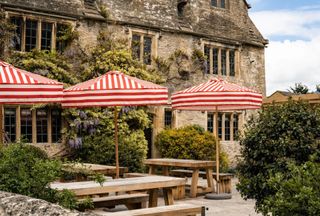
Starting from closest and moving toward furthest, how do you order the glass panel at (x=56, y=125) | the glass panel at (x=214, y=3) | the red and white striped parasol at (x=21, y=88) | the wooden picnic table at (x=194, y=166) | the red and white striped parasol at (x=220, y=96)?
the red and white striped parasol at (x=21, y=88)
the red and white striped parasol at (x=220, y=96)
the wooden picnic table at (x=194, y=166)
the glass panel at (x=56, y=125)
the glass panel at (x=214, y=3)

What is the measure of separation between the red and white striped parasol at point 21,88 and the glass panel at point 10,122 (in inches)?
278

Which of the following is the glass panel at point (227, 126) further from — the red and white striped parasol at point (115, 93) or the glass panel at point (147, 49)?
the red and white striped parasol at point (115, 93)

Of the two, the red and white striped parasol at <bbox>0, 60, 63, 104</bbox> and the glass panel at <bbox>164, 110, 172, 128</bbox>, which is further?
the glass panel at <bbox>164, 110, 172, 128</bbox>

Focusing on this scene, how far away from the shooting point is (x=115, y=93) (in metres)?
8.55

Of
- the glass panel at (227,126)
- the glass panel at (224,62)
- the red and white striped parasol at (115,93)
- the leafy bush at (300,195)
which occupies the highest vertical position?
the glass panel at (224,62)

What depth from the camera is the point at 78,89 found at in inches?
350

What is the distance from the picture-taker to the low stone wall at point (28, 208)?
346 cm

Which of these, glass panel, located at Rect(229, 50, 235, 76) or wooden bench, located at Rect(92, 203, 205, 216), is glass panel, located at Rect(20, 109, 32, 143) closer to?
wooden bench, located at Rect(92, 203, 205, 216)

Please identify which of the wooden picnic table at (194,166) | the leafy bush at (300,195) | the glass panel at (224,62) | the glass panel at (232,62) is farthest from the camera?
the glass panel at (232,62)

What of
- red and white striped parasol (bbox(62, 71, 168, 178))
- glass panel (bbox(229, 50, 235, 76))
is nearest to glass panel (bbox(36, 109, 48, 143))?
red and white striped parasol (bbox(62, 71, 168, 178))

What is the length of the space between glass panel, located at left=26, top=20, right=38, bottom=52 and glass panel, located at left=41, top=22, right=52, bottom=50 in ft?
0.84

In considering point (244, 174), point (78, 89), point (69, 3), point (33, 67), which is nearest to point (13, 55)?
point (33, 67)

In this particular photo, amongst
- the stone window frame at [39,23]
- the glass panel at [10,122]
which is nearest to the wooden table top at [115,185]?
the glass panel at [10,122]

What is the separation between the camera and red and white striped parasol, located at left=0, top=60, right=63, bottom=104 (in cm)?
798
